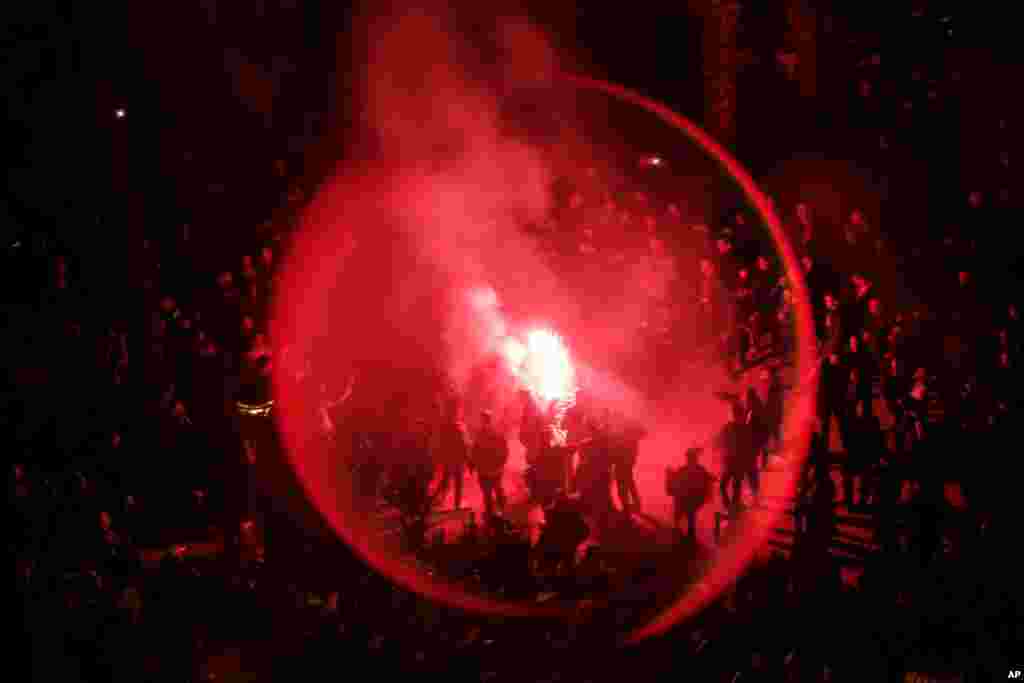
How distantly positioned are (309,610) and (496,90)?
10.7 m

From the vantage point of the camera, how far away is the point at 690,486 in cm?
686

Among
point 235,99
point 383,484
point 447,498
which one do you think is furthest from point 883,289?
point 235,99

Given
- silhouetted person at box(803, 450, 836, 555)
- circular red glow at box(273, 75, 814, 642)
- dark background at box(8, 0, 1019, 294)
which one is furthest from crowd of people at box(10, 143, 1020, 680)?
dark background at box(8, 0, 1019, 294)

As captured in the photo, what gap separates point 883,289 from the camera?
8.66 m

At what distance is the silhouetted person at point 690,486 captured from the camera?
269 inches

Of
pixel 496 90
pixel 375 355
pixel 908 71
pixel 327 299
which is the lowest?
pixel 375 355

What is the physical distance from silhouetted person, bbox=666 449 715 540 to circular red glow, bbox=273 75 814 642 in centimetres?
43

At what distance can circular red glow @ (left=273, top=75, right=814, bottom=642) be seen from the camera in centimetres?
629

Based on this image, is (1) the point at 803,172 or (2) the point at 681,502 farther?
(1) the point at 803,172

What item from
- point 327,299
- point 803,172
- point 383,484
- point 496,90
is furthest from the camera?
point 496,90

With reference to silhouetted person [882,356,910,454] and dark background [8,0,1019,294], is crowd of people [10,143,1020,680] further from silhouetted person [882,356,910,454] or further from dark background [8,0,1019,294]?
dark background [8,0,1019,294]

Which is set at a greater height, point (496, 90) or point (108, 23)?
point (496, 90)

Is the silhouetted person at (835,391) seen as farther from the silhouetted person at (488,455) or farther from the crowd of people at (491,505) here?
the silhouetted person at (488,455)

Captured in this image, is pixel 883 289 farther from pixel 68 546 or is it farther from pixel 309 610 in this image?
pixel 68 546
